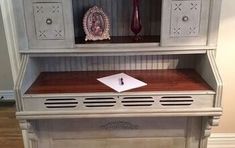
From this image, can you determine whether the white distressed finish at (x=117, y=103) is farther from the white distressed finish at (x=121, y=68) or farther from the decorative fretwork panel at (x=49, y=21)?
the decorative fretwork panel at (x=49, y=21)

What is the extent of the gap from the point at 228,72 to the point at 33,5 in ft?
4.35

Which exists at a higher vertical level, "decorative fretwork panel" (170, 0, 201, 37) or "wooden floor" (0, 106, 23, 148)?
"decorative fretwork panel" (170, 0, 201, 37)

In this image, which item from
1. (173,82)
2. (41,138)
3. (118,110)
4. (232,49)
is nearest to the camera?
(118,110)

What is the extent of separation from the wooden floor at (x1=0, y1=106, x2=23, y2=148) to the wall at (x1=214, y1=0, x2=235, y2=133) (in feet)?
5.53

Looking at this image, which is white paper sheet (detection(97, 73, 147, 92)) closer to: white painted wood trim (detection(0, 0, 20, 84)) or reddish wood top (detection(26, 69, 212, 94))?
reddish wood top (detection(26, 69, 212, 94))

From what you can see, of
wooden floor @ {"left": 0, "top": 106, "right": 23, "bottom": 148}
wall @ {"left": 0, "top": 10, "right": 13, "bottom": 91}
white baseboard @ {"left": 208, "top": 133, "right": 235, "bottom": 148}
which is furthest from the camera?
wall @ {"left": 0, "top": 10, "right": 13, "bottom": 91}

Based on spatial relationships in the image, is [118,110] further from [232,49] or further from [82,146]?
[232,49]

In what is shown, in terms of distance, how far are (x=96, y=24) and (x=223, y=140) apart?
1.28 metres

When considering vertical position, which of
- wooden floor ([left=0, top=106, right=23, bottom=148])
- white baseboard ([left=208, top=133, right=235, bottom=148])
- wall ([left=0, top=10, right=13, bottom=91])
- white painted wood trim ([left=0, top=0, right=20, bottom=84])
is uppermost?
white painted wood trim ([left=0, top=0, right=20, bottom=84])

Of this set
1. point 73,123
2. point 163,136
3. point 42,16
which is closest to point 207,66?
point 163,136

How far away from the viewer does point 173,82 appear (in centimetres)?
145

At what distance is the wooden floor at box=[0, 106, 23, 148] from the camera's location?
2239 millimetres

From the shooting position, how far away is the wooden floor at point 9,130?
7.35ft

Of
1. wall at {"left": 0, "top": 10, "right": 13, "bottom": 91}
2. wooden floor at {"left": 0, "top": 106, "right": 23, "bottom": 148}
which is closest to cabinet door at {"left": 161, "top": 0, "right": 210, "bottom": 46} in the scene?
wooden floor at {"left": 0, "top": 106, "right": 23, "bottom": 148}
